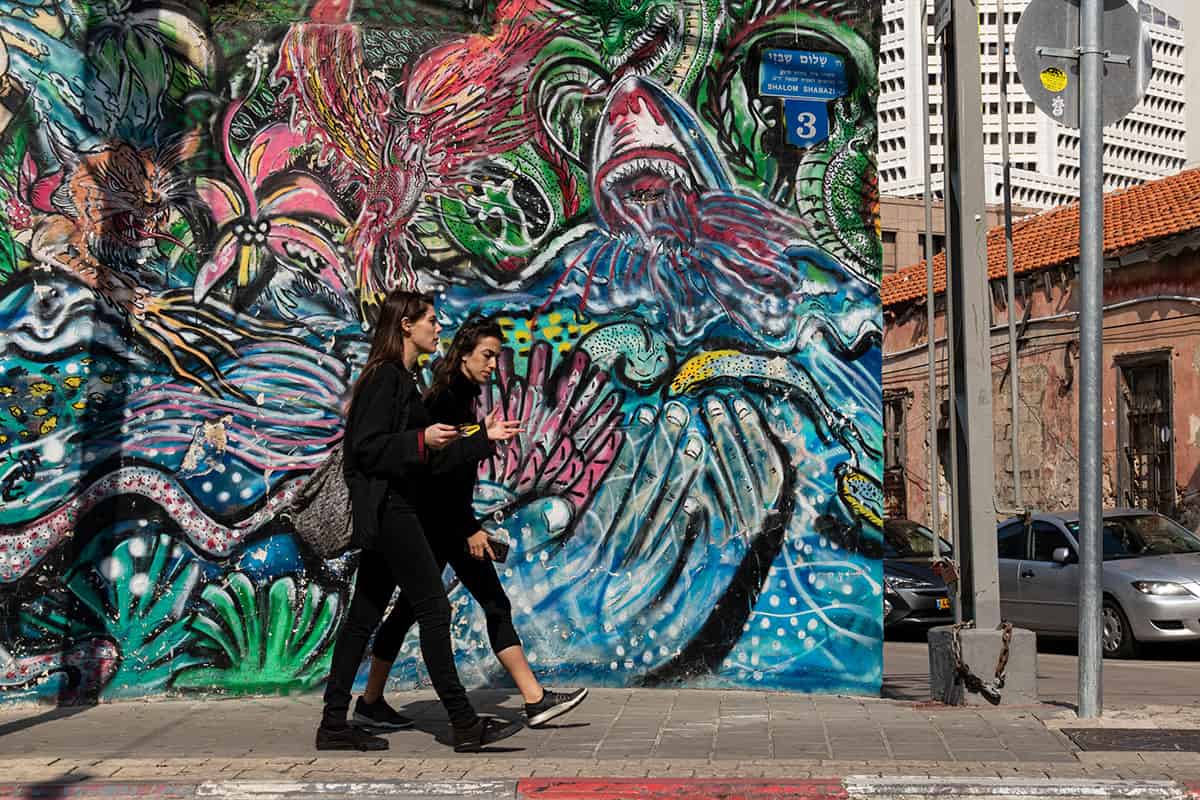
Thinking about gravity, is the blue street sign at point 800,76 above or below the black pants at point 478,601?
above

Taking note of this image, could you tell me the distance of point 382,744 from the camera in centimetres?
652

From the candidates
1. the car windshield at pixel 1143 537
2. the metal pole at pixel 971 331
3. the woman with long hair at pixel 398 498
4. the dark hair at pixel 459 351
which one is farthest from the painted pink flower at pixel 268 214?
the car windshield at pixel 1143 537

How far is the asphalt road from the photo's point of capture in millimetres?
9703

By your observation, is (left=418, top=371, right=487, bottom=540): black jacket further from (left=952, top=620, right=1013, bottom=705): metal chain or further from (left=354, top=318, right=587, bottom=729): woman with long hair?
(left=952, top=620, right=1013, bottom=705): metal chain

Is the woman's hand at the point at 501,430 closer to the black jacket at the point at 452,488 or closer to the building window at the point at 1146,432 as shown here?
the black jacket at the point at 452,488

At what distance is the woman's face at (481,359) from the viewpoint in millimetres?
6980

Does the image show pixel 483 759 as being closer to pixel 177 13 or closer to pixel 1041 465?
pixel 177 13

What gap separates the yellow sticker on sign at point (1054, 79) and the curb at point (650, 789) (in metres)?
3.56

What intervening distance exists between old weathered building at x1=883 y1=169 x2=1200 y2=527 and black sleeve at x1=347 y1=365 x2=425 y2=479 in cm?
1584

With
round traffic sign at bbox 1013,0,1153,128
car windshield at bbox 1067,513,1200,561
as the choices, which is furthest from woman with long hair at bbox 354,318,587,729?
car windshield at bbox 1067,513,1200,561

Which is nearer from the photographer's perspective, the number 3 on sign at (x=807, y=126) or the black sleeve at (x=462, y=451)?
the black sleeve at (x=462, y=451)

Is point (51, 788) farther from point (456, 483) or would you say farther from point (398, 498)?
point (456, 483)

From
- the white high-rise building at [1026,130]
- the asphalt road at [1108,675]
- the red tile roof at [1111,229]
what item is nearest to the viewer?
the asphalt road at [1108,675]

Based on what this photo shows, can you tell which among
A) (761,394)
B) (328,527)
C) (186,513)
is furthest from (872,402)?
(186,513)
